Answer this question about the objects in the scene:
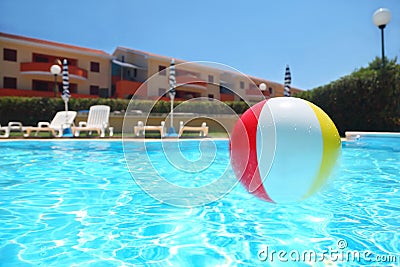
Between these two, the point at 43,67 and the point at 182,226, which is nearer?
the point at 182,226

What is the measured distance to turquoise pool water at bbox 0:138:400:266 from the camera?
2.30 metres

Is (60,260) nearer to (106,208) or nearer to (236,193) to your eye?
(106,208)

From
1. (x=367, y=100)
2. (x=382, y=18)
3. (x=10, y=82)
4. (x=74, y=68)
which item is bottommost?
(x=367, y=100)

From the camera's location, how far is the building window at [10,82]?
26.9m

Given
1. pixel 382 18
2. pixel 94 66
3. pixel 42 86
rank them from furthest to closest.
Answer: pixel 94 66 < pixel 42 86 < pixel 382 18

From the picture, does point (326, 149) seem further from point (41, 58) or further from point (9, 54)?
point (41, 58)

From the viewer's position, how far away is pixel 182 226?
2.96 meters

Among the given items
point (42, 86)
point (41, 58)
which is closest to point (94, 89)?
point (42, 86)

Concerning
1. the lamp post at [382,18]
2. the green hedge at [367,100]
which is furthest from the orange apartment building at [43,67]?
the lamp post at [382,18]

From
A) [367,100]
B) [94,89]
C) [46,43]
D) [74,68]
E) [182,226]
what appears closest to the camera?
[182,226]

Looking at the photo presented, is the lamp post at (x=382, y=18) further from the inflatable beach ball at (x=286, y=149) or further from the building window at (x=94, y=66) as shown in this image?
the building window at (x=94, y=66)

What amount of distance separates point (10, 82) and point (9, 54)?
90.3 inches

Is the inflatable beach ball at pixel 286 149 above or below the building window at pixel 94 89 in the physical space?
below

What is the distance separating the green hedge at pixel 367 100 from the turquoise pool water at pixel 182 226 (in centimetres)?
1207
